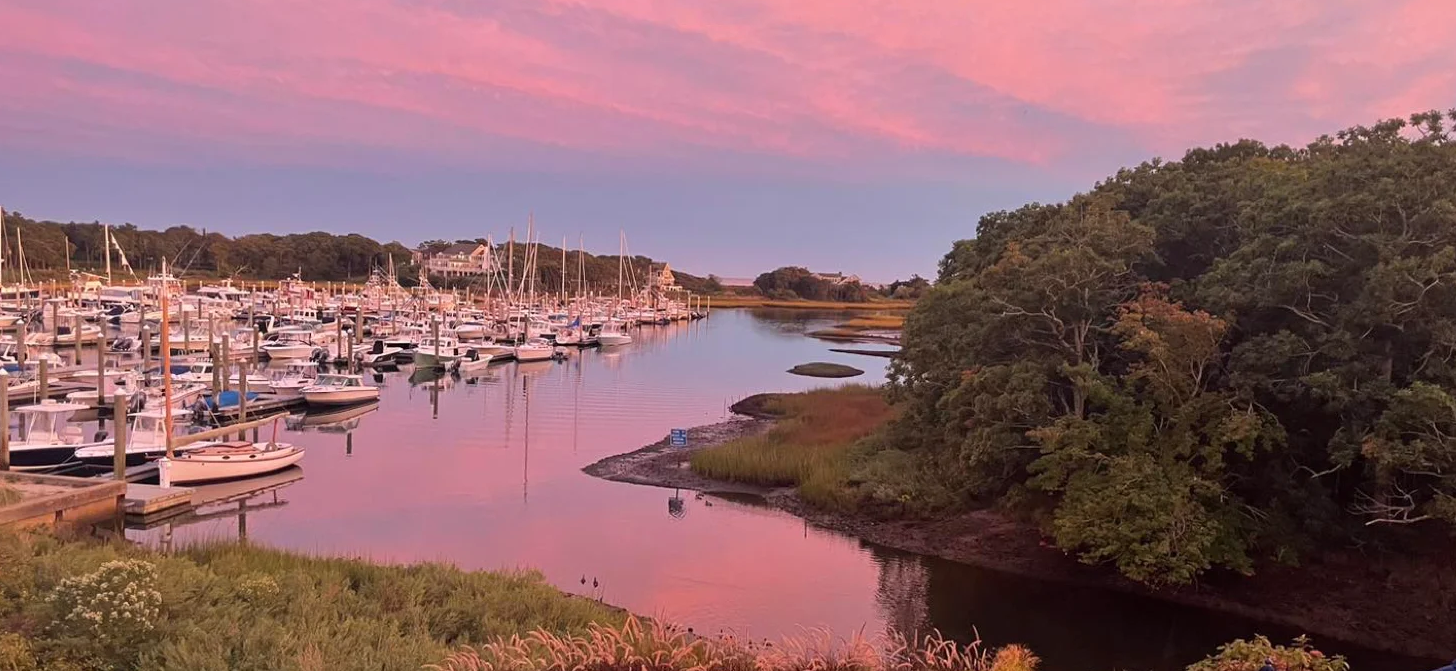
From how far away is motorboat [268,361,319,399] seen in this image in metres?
45.2

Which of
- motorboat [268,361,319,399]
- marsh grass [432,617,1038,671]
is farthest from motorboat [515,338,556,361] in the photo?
marsh grass [432,617,1038,671]

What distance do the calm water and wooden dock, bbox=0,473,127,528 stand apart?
128cm

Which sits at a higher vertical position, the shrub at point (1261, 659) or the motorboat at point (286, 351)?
the shrub at point (1261, 659)

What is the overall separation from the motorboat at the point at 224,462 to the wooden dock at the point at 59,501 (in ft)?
12.1

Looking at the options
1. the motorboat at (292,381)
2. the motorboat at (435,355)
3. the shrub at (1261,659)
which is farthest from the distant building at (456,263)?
the shrub at (1261,659)

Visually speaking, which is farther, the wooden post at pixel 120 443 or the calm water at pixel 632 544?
the wooden post at pixel 120 443

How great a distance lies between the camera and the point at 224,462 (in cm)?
2753

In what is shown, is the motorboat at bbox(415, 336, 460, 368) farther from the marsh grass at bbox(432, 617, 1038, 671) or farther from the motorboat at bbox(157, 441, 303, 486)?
the marsh grass at bbox(432, 617, 1038, 671)

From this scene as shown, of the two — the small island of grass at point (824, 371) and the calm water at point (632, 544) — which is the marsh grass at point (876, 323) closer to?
the small island of grass at point (824, 371)

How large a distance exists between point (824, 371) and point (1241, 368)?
1961 inches

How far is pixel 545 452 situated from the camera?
36219 millimetres

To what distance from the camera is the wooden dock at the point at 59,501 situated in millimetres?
18406

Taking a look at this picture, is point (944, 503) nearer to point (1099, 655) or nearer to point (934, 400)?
point (934, 400)

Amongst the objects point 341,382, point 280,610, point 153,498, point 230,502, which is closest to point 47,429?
point 230,502
